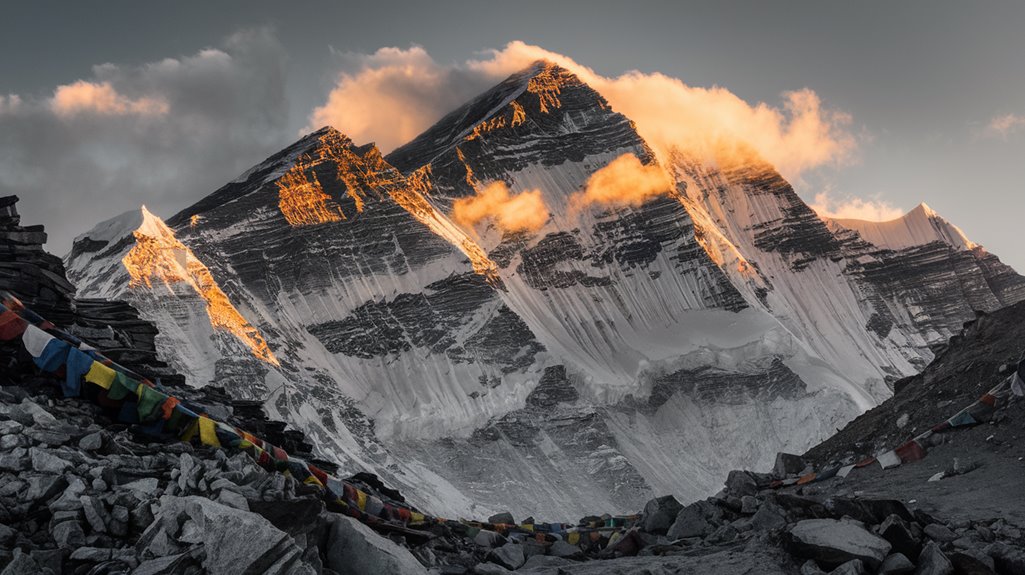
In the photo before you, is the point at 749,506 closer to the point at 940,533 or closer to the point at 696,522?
the point at 696,522

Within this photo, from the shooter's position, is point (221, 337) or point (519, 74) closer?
point (221, 337)

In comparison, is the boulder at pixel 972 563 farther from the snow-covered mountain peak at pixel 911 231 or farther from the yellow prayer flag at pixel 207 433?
the snow-covered mountain peak at pixel 911 231

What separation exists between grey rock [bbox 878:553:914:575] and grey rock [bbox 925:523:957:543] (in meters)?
1.12

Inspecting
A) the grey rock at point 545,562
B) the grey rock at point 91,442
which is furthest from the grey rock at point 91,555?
the grey rock at point 545,562

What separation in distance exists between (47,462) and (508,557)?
25.9 ft

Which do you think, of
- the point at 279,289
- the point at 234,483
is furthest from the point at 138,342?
the point at 279,289

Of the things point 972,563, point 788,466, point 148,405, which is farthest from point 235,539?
point 788,466

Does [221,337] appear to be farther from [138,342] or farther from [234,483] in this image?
[234,483]

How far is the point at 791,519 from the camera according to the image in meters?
13.1

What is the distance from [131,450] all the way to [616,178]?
370ft

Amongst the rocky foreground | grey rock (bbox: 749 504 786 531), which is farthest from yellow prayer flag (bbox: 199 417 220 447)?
grey rock (bbox: 749 504 786 531)

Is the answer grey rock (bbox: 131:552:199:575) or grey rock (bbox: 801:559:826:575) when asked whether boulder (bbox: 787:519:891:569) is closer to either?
grey rock (bbox: 801:559:826:575)

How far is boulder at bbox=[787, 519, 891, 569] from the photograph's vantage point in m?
9.73

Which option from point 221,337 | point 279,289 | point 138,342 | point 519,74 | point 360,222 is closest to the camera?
point 138,342
